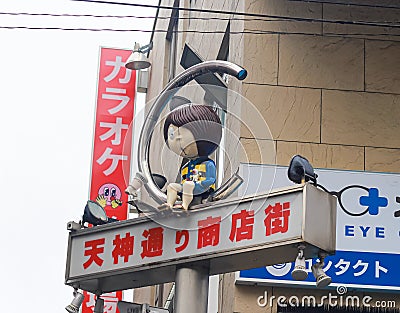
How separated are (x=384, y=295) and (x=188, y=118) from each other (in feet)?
11.8

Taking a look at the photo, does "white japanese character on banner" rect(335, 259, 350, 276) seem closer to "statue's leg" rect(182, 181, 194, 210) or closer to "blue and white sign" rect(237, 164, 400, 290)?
"blue and white sign" rect(237, 164, 400, 290)

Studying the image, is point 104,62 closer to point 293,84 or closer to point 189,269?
point 293,84

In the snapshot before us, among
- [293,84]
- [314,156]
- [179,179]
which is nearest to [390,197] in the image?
[314,156]

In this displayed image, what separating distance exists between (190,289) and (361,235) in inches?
135

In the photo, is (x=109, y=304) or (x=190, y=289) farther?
(x=109, y=304)

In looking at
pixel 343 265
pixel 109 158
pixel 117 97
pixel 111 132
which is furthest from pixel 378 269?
pixel 117 97

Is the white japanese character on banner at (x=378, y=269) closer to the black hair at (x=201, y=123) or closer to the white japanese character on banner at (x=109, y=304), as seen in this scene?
the black hair at (x=201, y=123)

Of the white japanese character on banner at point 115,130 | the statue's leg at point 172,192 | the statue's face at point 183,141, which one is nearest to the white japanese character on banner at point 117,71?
the white japanese character on banner at point 115,130

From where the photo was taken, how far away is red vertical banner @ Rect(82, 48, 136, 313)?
1705cm

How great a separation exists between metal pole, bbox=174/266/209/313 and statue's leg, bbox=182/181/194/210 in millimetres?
434

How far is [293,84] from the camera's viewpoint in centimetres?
1022

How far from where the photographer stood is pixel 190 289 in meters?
6.62

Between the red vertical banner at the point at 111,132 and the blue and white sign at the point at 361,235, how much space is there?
7.41m

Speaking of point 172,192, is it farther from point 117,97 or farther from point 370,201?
point 117,97
